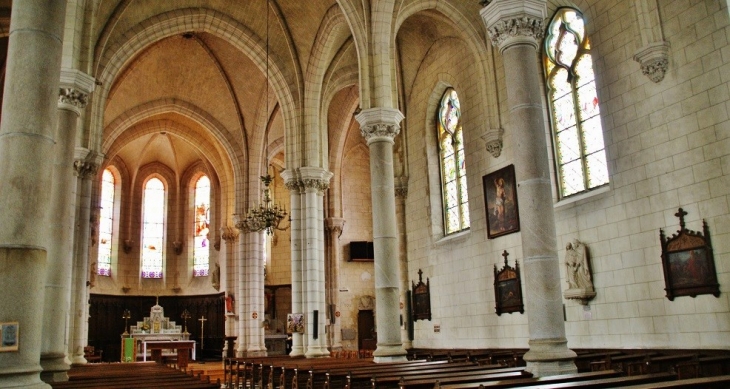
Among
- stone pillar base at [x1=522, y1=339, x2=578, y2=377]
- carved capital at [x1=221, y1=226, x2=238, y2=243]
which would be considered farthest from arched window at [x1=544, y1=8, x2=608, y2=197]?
carved capital at [x1=221, y1=226, x2=238, y2=243]

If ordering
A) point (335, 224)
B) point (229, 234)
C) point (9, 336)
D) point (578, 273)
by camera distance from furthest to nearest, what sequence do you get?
point (229, 234)
point (335, 224)
point (578, 273)
point (9, 336)

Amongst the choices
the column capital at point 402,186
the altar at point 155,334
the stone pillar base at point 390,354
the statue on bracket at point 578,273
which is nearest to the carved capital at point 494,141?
the statue on bracket at point 578,273

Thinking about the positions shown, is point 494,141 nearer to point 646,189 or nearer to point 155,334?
point 646,189

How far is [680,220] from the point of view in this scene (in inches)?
450

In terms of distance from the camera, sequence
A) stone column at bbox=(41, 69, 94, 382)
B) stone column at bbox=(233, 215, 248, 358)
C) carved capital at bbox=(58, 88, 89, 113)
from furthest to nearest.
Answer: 1. stone column at bbox=(233, 215, 248, 358)
2. carved capital at bbox=(58, 88, 89, 113)
3. stone column at bbox=(41, 69, 94, 382)

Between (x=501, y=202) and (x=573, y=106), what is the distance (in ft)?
10.6

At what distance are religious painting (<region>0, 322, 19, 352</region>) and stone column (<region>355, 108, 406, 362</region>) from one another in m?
8.76

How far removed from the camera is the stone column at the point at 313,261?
18.4 meters

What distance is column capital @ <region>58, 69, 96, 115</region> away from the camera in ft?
40.1

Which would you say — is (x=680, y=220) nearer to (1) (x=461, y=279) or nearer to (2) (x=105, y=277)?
(1) (x=461, y=279)

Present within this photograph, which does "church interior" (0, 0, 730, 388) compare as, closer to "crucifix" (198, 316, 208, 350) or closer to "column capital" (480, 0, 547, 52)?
"column capital" (480, 0, 547, 52)

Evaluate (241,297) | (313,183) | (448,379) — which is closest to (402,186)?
(313,183)

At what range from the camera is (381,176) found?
14.2m

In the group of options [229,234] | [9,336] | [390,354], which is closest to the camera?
[9,336]
